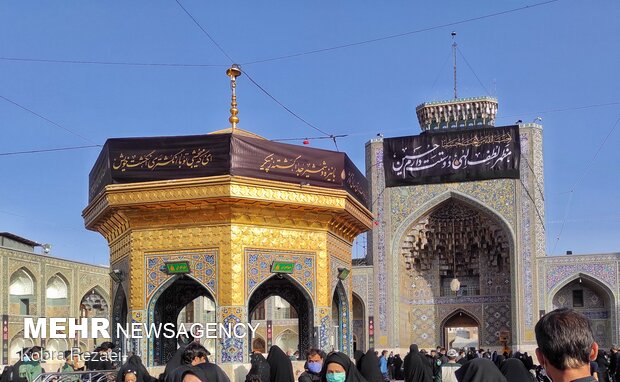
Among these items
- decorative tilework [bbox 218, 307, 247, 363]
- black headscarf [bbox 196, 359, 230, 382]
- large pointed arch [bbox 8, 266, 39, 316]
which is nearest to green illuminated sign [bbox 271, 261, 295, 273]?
decorative tilework [bbox 218, 307, 247, 363]

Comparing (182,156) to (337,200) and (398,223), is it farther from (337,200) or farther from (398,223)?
(398,223)

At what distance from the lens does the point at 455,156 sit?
72.4 feet

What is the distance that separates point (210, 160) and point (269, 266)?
51.4 inches

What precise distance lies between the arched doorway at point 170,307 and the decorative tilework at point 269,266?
0.78m

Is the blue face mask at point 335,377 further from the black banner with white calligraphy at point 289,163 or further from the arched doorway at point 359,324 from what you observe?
the arched doorway at point 359,324

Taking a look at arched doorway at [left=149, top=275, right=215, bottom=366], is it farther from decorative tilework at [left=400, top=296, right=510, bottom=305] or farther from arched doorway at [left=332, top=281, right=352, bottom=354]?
decorative tilework at [left=400, top=296, right=510, bottom=305]

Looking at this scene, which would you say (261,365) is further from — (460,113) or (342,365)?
(460,113)

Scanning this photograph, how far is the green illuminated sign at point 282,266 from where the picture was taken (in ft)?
30.5

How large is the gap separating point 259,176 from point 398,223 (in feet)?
45.6

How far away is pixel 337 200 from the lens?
9.59 meters

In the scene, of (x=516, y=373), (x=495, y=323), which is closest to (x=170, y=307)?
(x=516, y=373)

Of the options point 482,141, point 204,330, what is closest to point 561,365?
point 204,330

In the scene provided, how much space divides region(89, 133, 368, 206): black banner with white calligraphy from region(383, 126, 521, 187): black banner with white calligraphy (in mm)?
12817

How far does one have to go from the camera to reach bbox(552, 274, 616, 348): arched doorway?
71.2ft
